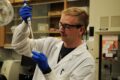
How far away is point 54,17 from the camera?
4.11 metres

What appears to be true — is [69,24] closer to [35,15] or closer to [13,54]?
[35,15]

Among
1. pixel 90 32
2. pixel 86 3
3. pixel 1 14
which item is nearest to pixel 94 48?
pixel 90 32

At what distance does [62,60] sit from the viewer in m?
1.80

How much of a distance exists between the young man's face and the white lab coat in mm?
113

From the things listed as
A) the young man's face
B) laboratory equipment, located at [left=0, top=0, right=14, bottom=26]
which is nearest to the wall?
the young man's face

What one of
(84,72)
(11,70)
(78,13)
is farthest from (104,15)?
(11,70)

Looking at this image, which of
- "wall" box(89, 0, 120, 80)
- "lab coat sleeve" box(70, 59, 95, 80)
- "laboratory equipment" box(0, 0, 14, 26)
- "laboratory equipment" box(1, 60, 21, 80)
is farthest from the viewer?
"laboratory equipment" box(1, 60, 21, 80)

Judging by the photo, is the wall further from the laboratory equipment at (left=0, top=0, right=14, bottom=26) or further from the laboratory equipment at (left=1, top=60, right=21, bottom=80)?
the laboratory equipment at (left=1, top=60, right=21, bottom=80)

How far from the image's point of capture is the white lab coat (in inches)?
66.1

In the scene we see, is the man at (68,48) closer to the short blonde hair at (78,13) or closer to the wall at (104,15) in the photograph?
the short blonde hair at (78,13)

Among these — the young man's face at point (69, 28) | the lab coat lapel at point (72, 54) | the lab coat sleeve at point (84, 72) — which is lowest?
the lab coat sleeve at point (84, 72)

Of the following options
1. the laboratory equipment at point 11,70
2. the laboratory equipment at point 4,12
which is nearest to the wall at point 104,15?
the laboratory equipment at point 4,12

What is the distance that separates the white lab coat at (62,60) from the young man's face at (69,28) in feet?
0.37

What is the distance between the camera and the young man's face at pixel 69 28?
67.2 inches
